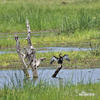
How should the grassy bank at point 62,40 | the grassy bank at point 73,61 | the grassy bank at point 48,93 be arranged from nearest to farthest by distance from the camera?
the grassy bank at point 48,93 < the grassy bank at point 73,61 < the grassy bank at point 62,40

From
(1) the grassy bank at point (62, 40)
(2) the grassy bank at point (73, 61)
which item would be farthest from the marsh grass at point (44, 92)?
(1) the grassy bank at point (62, 40)

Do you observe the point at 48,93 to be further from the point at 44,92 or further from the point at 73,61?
the point at 73,61

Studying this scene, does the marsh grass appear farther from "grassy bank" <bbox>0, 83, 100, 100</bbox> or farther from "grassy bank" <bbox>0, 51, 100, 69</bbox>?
"grassy bank" <bbox>0, 51, 100, 69</bbox>

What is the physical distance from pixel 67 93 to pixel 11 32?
630 inches

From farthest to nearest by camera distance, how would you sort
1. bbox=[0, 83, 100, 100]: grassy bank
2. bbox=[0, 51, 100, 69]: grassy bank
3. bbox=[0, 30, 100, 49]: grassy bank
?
bbox=[0, 30, 100, 49]: grassy bank, bbox=[0, 51, 100, 69]: grassy bank, bbox=[0, 83, 100, 100]: grassy bank

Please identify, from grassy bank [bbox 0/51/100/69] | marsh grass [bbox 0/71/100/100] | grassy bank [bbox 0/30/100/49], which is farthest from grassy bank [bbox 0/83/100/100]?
grassy bank [bbox 0/30/100/49]

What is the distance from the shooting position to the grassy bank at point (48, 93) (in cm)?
876

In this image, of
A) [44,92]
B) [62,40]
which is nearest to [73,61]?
[62,40]

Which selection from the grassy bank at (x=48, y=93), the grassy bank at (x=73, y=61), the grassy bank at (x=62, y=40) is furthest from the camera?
the grassy bank at (x=62, y=40)

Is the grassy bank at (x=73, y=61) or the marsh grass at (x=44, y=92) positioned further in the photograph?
the grassy bank at (x=73, y=61)

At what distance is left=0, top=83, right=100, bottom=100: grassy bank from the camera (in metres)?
8.76

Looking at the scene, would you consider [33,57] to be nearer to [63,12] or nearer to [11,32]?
[11,32]

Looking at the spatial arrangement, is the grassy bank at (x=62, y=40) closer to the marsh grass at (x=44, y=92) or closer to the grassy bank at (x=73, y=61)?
the grassy bank at (x=73, y=61)

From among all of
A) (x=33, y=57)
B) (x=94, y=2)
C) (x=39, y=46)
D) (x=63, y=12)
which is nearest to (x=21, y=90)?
(x=33, y=57)
